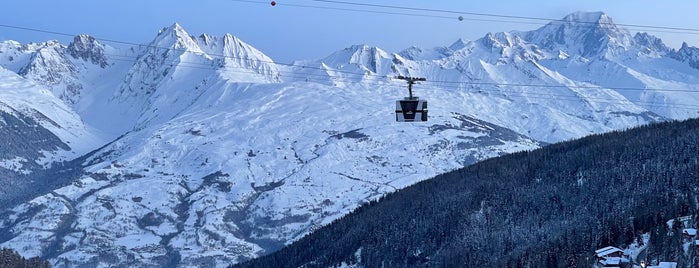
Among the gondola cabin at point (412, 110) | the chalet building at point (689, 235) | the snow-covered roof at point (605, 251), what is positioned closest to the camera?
the gondola cabin at point (412, 110)

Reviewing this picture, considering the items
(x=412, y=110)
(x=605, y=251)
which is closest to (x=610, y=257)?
(x=605, y=251)

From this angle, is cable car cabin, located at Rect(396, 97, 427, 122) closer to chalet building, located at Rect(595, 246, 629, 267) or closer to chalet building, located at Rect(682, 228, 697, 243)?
chalet building, located at Rect(595, 246, 629, 267)

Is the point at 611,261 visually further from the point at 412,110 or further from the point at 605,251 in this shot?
the point at 412,110

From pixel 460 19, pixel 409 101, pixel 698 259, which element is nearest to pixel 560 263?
pixel 698 259

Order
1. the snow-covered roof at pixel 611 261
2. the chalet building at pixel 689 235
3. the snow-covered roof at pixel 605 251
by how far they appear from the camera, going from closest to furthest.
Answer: the snow-covered roof at pixel 611 261, the chalet building at pixel 689 235, the snow-covered roof at pixel 605 251

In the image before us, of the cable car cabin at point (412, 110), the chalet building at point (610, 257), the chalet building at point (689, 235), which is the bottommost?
the chalet building at point (610, 257)

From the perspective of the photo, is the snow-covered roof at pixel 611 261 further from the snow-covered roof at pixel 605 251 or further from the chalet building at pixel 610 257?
the snow-covered roof at pixel 605 251

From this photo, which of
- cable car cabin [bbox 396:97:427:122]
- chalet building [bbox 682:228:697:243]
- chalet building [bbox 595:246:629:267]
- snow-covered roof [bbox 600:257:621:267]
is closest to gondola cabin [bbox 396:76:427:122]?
cable car cabin [bbox 396:97:427:122]

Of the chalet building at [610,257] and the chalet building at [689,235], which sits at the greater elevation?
the chalet building at [689,235]

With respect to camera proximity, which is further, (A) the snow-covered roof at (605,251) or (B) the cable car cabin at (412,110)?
(A) the snow-covered roof at (605,251)

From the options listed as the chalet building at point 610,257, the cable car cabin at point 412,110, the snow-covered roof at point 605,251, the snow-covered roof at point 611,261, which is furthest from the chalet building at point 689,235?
the cable car cabin at point 412,110
